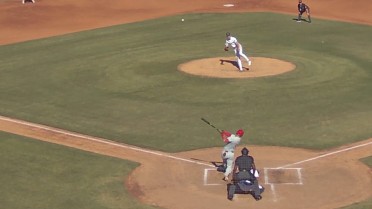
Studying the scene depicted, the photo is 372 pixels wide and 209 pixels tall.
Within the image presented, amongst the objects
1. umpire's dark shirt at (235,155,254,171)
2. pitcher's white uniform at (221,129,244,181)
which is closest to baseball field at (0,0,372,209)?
pitcher's white uniform at (221,129,244,181)

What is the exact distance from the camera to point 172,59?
124 feet

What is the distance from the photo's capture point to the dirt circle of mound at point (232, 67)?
3322 cm

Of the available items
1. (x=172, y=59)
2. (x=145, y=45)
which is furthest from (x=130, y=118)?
(x=145, y=45)

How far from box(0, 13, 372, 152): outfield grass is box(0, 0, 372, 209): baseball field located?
0.08 meters

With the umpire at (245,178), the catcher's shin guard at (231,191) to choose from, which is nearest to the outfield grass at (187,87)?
the catcher's shin guard at (231,191)

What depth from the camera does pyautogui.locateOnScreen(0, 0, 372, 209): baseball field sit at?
63.1 feet

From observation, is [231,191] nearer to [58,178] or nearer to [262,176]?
[262,176]

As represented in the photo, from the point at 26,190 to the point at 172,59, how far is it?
1945 centimetres

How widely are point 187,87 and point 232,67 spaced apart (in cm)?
449

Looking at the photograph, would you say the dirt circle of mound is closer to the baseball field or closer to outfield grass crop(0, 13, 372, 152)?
the baseball field

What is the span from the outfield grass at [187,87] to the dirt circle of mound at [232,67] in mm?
725

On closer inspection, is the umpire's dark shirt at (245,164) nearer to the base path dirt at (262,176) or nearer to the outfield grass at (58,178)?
the base path dirt at (262,176)

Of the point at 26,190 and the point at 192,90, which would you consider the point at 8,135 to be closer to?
the point at 26,190

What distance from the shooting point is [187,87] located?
31188 mm
